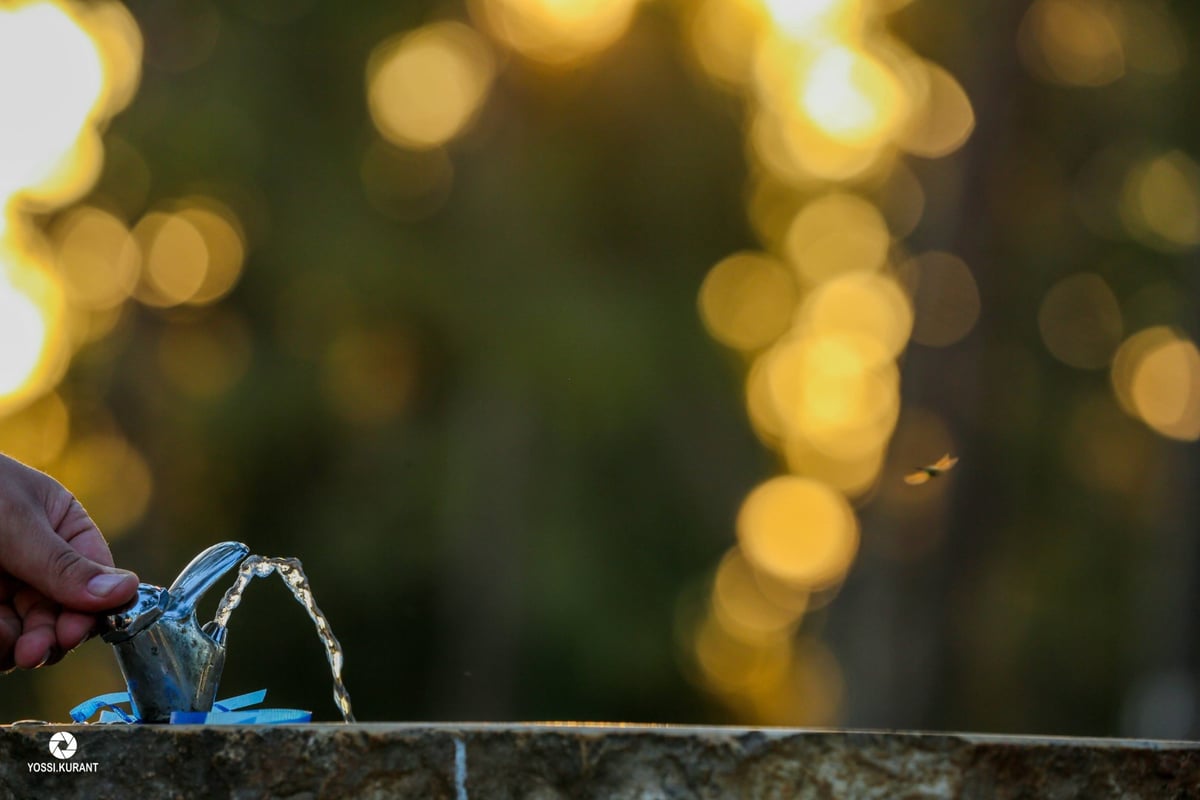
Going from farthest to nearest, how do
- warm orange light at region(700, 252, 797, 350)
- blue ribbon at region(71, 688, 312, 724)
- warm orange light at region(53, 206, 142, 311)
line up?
warm orange light at region(700, 252, 797, 350) → warm orange light at region(53, 206, 142, 311) → blue ribbon at region(71, 688, 312, 724)

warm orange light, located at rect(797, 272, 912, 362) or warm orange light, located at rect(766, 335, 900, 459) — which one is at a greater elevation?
warm orange light, located at rect(797, 272, 912, 362)

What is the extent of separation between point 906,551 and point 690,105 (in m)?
8.11

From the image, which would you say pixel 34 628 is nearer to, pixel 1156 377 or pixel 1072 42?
pixel 1072 42

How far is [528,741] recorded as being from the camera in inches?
113

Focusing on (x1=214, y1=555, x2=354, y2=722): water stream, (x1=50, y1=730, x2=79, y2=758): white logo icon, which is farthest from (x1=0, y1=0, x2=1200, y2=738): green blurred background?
(x1=50, y1=730, x2=79, y2=758): white logo icon

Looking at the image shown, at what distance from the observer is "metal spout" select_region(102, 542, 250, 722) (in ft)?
10.7

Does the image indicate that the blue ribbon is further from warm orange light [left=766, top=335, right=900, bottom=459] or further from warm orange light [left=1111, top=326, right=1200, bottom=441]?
warm orange light [left=1111, top=326, right=1200, bottom=441]

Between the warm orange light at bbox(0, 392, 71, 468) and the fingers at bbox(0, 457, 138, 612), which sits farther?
the warm orange light at bbox(0, 392, 71, 468)

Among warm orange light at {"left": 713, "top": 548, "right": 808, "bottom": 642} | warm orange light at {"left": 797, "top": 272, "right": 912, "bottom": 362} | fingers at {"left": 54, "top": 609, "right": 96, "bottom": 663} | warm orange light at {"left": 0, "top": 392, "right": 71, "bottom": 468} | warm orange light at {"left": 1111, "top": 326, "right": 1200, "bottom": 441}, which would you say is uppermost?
fingers at {"left": 54, "top": 609, "right": 96, "bottom": 663}

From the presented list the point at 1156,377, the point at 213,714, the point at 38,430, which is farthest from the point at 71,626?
the point at 1156,377

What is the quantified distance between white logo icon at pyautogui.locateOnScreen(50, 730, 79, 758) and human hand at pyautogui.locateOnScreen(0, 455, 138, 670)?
0.34m

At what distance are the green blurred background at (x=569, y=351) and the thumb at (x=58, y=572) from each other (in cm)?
1026

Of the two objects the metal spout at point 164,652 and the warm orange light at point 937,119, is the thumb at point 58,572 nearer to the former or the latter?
the metal spout at point 164,652

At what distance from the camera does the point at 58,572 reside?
10.7 ft
